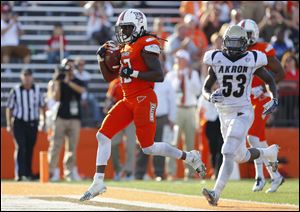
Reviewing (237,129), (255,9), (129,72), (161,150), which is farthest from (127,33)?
(255,9)

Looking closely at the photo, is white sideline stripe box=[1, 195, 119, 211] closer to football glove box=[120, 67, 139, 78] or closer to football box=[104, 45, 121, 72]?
football box=[104, 45, 121, 72]

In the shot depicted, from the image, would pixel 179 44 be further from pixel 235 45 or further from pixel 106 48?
pixel 106 48

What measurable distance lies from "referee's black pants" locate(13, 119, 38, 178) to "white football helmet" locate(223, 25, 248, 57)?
23.0 feet

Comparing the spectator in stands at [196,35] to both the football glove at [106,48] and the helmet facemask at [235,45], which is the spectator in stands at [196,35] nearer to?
the helmet facemask at [235,45]

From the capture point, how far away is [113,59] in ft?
37.4

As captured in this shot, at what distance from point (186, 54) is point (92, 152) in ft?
8.01

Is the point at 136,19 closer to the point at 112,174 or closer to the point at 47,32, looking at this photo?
the point at 112,174

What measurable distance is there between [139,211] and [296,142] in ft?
25.2

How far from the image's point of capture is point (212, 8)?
20.6 meters

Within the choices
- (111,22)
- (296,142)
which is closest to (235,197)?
(296,142)

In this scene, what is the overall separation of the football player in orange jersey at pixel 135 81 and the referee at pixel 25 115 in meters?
6.72

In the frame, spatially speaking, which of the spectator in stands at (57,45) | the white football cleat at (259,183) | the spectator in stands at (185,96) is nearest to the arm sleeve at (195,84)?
the spectator in stands at (185,96)

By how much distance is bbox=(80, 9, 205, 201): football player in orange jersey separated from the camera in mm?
11180

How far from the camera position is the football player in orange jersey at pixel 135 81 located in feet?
36.7
